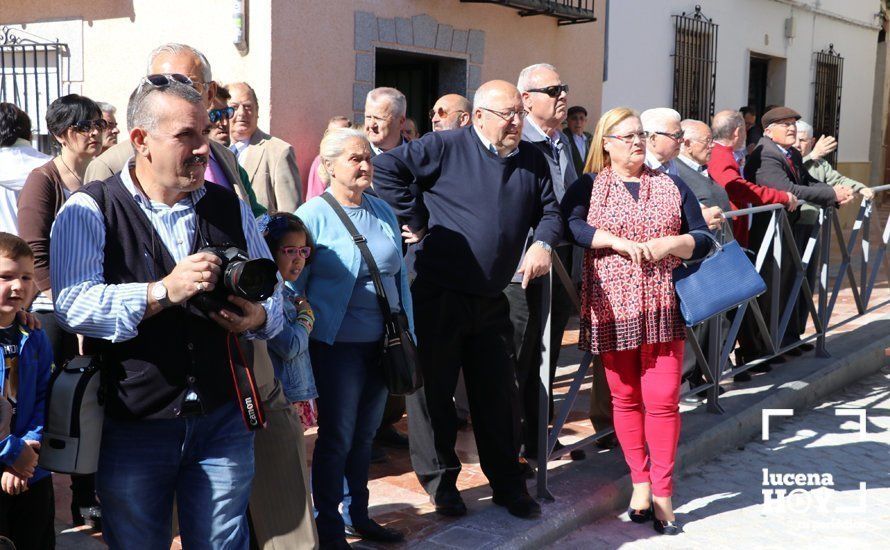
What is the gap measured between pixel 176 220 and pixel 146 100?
0.31m

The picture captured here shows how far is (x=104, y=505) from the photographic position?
2469 mm

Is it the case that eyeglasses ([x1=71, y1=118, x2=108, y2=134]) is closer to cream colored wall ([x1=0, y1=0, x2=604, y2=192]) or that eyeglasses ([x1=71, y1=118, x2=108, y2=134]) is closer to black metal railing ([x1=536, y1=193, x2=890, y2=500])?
black metal railing ([x1=536, y1=193, x2=890, y2=500])

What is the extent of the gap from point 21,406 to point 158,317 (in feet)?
2.26

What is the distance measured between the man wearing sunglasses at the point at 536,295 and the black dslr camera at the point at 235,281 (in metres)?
2.33

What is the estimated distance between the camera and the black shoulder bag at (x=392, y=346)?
3500 mm

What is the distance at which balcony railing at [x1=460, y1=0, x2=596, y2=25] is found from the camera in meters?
9.22

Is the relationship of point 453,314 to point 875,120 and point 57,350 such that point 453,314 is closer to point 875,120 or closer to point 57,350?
point 57,350

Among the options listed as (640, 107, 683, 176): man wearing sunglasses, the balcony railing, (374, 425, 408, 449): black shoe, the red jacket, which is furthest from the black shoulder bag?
the balcony railing

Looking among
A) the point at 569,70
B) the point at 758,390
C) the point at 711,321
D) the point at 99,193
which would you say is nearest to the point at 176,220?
A: the point at 99,193

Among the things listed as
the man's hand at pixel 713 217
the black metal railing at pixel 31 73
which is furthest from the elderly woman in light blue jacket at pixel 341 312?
the black metal railing at pixel 31 73

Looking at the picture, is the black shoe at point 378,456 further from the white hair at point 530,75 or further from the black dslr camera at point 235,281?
the black dslr camera at point 235,281

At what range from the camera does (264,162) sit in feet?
17.7

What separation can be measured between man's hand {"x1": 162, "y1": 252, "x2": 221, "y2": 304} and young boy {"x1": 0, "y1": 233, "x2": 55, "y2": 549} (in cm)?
72

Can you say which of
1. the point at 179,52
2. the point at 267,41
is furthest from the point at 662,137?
the point at 267,41
